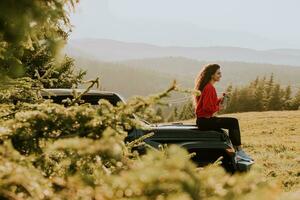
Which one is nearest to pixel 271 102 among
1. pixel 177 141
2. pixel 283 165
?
pixel 283 165

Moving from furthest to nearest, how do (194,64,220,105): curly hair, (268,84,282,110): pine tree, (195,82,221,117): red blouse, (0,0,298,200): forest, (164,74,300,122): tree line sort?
(268,84,282,110): pine tree → (164,74,300,122): tree line → (194,64,220,105): curly hair → (195,82,221,117): red blouse → (0,0,298,200): forest

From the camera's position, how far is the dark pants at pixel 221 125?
845 cm

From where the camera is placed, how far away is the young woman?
28.0 ft

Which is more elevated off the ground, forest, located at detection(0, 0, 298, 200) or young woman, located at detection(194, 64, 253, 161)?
forest, located at detection(0, 0, 298, 200)

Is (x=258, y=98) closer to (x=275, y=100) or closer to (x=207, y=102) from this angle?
(x=275, y=100)

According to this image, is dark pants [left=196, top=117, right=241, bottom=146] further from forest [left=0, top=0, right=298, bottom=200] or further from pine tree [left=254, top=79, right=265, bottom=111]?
pine tree [left=254, top=79, right=265, bottom=111]

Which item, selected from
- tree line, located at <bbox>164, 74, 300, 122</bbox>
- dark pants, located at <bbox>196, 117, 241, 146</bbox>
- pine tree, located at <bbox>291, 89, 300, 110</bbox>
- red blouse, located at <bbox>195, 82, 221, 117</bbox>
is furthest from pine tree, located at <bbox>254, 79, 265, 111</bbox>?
red blouse, located at <bbox>195, 82, 221, 117</bbox>

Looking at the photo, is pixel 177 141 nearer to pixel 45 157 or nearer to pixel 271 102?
pixel 45 157

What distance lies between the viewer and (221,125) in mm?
8602

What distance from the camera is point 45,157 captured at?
2473 mm

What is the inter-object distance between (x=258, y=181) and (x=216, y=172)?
177mm

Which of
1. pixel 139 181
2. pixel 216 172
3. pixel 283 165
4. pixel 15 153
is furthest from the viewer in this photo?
pixel 283 165

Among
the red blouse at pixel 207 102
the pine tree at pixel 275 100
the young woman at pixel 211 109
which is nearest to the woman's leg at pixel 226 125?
the young woman at pixel 211 109

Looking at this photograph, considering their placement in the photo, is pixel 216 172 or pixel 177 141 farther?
pixel 177 141
